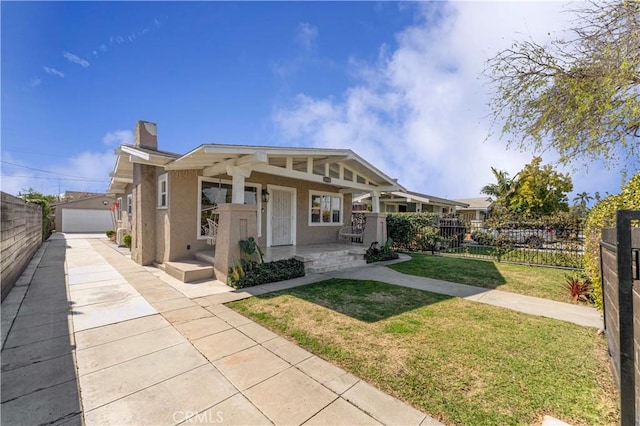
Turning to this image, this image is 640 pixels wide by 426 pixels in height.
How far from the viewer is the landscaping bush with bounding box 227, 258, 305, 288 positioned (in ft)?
21.9

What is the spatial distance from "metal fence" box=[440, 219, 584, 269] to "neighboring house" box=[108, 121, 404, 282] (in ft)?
15.2

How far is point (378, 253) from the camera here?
10.8 m

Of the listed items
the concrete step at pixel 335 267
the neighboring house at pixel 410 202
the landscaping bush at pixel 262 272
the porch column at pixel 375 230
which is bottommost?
the concrete step at pixel 335 267

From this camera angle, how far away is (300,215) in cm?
1148

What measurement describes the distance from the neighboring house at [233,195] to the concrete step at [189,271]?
0.31 metres

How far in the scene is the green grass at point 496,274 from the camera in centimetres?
677

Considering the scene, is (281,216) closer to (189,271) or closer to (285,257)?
(285,257)

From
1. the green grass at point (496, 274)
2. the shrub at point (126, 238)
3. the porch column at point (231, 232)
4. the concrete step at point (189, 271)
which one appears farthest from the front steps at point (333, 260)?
the shrub at point (126, 238)

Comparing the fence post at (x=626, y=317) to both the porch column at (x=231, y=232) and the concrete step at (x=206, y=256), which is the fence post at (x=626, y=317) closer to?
the porch column at (x=231, y=232)

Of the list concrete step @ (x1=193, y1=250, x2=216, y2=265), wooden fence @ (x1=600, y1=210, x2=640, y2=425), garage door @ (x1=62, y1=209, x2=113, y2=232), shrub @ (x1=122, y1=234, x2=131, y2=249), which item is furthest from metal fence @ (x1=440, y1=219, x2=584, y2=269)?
garage door @ (x1=62, y1=209, x2=113, y2=232)

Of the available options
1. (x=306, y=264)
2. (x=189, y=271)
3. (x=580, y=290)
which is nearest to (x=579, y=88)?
(x=580, y=290)

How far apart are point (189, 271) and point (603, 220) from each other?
27.8 ft

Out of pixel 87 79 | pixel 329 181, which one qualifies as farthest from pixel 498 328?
pixel 87 79

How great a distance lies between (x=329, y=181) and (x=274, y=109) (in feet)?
24.0
